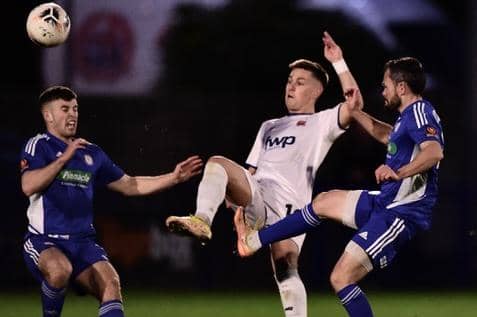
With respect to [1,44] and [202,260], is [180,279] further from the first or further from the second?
[1,44]

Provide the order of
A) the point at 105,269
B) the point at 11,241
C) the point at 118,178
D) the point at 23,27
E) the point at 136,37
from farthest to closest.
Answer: the point at 23,27 < the point at 136,37 < the point at 11,241 < the point at 118,178 < the point at 105,269

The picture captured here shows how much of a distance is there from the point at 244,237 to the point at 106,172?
111cm

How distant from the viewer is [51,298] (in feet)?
29.6

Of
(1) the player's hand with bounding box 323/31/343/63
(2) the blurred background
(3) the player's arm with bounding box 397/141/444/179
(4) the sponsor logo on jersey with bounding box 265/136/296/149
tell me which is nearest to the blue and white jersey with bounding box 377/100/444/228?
(3) the player's arm with bounding box 397/141/444/179

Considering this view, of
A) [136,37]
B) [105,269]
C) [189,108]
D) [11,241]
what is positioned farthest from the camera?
[136,37]

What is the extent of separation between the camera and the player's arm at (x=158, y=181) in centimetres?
959

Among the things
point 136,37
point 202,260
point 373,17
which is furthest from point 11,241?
point 373,17

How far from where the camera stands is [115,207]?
49.9ft

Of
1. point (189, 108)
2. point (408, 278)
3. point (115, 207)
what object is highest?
point (189, 108)

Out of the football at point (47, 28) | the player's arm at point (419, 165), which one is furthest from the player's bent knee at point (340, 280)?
the football at point (47, 28)

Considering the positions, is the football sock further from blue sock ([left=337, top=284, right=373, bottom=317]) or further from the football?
the football

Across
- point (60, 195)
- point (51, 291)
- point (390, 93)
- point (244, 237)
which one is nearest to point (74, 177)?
point (60, 195)

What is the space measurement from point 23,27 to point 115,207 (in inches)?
268

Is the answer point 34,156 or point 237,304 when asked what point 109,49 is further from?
point 34,156
